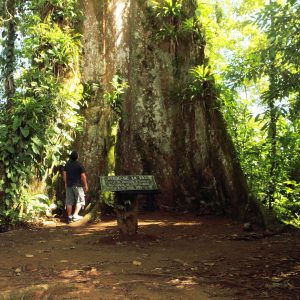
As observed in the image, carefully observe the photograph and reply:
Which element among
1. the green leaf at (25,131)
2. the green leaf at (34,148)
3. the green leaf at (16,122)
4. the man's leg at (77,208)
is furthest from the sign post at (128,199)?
the green leaf at (16,122)

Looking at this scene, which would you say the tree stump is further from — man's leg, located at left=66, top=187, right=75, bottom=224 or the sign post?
man's leg, located at left=66, top=187, right=75, bottom=224

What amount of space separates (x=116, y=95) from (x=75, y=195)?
2897 millimetres

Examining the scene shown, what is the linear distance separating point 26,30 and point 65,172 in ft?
15.0

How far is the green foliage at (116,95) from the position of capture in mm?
11312

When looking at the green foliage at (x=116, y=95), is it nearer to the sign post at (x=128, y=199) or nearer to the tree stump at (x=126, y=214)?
the sign post at (x=128, y=199)

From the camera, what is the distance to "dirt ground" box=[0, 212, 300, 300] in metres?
4.91

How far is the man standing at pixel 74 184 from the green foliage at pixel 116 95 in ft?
5.73

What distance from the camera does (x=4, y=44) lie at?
12305 mm

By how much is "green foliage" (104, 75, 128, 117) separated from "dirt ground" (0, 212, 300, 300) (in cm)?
347

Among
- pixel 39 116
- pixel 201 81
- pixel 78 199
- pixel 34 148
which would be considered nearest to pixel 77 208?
pixel 78 199

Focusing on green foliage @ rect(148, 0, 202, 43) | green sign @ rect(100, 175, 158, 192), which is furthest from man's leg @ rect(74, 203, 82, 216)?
green foliage @ rect(148, 0, 202, 43)

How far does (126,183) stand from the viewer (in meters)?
8.02

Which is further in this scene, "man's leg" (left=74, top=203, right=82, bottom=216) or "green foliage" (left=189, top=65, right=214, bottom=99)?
"green foliage" (left=189, top=65, right=214, bottom=99)

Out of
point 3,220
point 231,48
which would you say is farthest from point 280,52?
point 231,48
